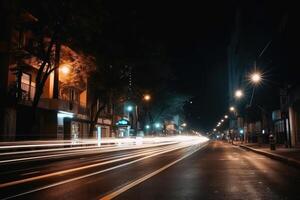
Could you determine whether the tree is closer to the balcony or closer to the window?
the balcony

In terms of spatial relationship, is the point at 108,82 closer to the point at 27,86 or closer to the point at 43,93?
the point at 43,93

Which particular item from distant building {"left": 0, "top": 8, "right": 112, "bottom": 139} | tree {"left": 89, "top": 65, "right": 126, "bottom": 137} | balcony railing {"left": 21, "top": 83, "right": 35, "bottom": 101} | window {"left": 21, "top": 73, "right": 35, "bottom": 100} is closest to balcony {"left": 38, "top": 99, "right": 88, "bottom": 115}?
distant building {"left": 0, "top": 8, "right": 112, "bottom": 139}

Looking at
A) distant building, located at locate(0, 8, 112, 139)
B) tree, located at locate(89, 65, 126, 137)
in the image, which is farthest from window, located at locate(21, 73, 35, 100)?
tree, located at locate(89, 65, 126, 137)

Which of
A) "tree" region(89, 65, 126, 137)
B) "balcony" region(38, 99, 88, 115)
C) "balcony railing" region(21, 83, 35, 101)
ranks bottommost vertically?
"balcony" region(38, 99, 88, 115)

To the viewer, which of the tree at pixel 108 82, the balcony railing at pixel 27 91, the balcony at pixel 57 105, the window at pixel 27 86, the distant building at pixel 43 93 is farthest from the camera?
the tree at pixel 108 82

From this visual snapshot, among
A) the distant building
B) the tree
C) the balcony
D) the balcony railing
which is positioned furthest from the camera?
the tree

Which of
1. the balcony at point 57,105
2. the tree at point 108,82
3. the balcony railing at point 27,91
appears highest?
the tree at point 108,82

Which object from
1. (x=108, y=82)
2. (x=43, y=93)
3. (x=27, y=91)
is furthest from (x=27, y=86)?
(x=108, y=82)

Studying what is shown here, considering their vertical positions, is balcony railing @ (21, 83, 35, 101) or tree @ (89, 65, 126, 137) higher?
tree @ (89, 65, 126, 137)

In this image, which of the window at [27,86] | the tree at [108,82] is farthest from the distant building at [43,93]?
the tree at [108,82]

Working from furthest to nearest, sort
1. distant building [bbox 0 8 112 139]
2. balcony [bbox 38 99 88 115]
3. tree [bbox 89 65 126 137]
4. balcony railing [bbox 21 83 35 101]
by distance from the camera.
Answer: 1. tree [bbox 89 65 126 137]
2. balcony [bbox 38 99 88 115]
3. balcony railing [bbox 21 83 35 101]
4. distant building [bbox 0 8 112 139]

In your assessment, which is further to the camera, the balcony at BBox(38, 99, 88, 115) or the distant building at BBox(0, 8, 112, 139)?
the balcony at BBox(38, 99, 88, 115)

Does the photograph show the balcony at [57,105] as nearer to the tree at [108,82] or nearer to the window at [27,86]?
the window at [27,86]

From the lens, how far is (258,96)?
176 ft
